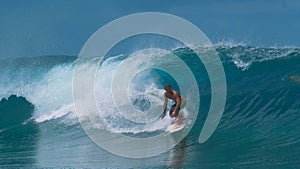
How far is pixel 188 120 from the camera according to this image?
1441 centimetres

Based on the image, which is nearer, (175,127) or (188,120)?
(175,127)

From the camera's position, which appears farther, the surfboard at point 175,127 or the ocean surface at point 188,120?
the surfboard at point 175,127

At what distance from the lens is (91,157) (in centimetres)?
1123

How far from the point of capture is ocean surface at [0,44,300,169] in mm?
10151

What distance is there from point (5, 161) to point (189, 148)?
3.95 meters

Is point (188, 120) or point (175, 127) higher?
point (188, 120)

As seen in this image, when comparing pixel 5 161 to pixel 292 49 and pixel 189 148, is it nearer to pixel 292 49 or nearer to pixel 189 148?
pixel 189 148

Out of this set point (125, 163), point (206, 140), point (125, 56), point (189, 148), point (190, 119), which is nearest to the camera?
point (125, 163)

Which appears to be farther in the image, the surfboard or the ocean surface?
the surfboard

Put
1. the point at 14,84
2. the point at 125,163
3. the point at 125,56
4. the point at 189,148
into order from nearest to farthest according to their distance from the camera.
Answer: the point at 125,163
the point at 189,148
the point at 125,56
the point at 14,84

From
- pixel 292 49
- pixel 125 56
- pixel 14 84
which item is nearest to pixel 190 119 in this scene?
pixel 292 49

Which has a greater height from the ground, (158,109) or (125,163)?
(158,109)

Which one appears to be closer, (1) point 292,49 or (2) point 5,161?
(2) point 5,161

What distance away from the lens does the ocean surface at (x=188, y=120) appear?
10151 mm
